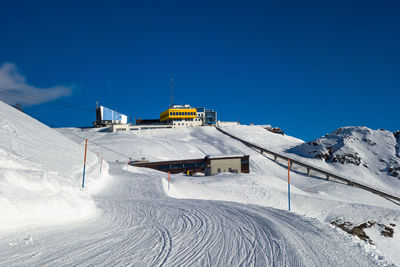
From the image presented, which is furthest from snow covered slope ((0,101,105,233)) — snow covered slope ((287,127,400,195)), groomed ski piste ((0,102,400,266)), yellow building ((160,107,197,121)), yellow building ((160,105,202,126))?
yellow building ((160,107,197,121))

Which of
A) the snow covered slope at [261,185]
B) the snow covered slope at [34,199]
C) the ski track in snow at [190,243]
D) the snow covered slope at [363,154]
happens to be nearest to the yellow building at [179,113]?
the snow covered slope at [261,185]

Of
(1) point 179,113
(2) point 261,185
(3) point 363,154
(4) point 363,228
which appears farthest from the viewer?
(1) point 179,113

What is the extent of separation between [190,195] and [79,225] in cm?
1243

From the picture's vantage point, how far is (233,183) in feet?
76.8

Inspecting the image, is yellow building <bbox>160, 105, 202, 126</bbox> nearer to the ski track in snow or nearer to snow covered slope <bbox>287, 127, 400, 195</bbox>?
snow covered slope <bbox>287, 127, 400, 195</bbox>

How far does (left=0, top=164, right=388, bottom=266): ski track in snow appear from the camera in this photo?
5.35m

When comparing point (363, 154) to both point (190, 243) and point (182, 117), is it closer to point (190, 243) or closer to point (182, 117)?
point (190, 243)

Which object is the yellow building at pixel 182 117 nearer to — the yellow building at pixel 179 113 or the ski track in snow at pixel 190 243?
the yellow building at pixel 179 113

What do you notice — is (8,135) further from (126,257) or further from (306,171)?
(306,171)

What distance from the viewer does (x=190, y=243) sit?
6512mm

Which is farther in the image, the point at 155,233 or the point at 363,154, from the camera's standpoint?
the point at 363,154

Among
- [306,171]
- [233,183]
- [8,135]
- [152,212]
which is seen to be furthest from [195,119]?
[152,212]

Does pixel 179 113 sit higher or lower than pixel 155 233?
higher

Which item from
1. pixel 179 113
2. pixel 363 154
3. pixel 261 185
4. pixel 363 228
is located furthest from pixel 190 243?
pixel 179 113
